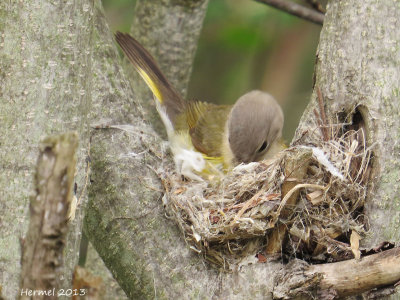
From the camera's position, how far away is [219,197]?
363cm

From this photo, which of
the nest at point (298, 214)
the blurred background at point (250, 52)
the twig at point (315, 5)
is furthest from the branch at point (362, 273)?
the blurred background at point (250, 52)

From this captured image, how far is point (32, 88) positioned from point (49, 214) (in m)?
1.16

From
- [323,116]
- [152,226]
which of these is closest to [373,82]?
[323,116]

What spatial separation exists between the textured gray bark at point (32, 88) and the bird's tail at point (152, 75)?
62.4 inches

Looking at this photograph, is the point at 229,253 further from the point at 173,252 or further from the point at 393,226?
the point at 393,226

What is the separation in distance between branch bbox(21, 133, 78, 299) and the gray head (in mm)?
2676

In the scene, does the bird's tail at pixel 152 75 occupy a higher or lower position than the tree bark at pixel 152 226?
higher

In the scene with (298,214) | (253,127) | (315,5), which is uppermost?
(315,5)

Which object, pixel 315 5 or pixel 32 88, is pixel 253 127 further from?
pixel 32 88

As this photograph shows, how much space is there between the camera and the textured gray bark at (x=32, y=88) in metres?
2.49

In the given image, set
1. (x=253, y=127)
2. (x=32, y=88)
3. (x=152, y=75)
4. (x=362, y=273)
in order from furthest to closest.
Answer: (x=152, y=75) < (x=253, y=127) < (x=362, y=273) < (x=32, y=88)

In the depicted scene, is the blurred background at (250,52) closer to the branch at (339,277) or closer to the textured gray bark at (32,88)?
the branch at (339,277)

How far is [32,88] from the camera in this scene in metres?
2.53

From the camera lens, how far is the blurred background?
6035 mm
